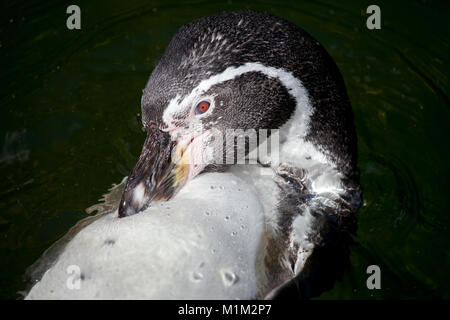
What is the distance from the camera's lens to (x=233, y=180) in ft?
8.29

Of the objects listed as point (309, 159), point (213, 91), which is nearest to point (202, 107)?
point (213, 91)

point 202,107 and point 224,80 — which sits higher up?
point 224,80

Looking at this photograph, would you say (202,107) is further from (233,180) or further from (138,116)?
(138,116)

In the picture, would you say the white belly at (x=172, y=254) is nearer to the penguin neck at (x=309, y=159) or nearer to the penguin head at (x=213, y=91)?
the penguin head at (x=213, y=91)

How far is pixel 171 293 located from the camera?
6.49ft

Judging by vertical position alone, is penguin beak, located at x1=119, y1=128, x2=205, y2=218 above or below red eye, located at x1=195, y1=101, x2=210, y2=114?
below

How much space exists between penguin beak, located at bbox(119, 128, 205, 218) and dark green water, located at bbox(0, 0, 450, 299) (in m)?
0.75

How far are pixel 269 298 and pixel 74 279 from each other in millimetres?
835

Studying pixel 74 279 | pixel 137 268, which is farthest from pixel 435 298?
pixel 74 279

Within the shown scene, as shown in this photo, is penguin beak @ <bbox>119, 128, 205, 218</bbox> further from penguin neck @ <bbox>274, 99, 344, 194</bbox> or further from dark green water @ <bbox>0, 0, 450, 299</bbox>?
dark green water @ <bbox>0, 0, 450, 299</bbox>

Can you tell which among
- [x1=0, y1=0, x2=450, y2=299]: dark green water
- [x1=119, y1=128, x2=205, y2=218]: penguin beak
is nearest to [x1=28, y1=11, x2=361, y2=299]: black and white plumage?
[x1=119, y1=128, x2=205, y2=218]: penguin beak

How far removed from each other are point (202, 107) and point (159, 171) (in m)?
0.38

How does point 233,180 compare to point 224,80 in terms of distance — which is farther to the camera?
point 233,180

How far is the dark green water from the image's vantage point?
10.2 ft
